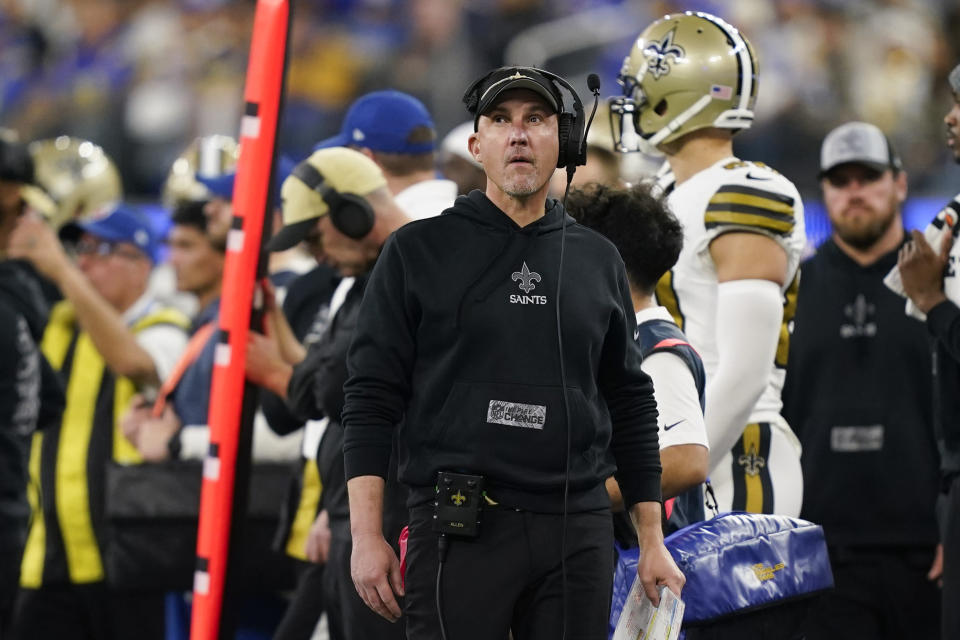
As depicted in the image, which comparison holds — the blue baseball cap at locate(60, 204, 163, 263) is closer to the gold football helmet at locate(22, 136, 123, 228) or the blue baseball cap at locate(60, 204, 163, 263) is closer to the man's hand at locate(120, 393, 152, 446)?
the gold football helmet at locate(22, 136, 123, 228)

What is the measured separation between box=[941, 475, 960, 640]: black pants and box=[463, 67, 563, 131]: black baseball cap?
1.95m

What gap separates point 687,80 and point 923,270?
34.4 inches

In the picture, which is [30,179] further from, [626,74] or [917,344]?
[917,344]

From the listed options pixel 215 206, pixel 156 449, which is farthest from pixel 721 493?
pixel 215 206

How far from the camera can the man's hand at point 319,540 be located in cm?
470

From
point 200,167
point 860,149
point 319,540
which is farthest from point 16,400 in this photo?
point 860,149

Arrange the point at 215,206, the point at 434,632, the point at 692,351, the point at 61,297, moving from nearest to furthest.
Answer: the point at 434,632 → the point at 692,351 → the point at 215,206 → the point at 61,297

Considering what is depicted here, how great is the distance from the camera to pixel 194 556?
18.0 feet

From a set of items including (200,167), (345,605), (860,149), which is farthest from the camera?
(200,167)

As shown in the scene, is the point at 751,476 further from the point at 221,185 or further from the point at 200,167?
the point at 200,167

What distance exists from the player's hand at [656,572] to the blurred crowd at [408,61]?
7.58m

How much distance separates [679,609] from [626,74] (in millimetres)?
1854

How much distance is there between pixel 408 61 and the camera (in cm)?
1196

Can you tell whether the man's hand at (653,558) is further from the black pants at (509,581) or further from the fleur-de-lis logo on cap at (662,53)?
the fleur-de-lis logo on cap at (662,53)
